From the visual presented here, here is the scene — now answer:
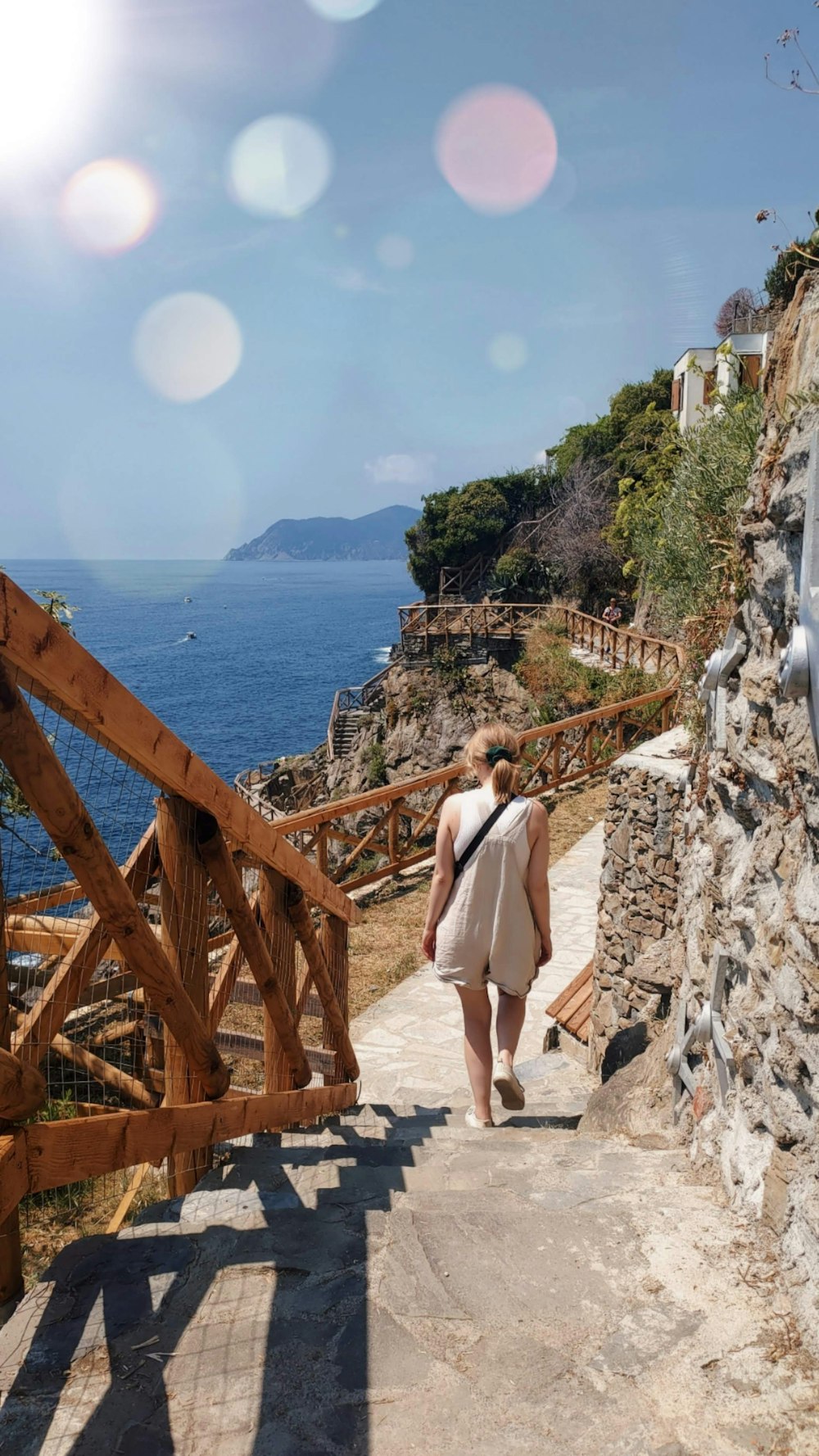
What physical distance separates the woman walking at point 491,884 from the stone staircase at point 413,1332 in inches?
44.5

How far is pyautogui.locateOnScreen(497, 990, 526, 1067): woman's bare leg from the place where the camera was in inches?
158

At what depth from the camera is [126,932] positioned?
212 cm

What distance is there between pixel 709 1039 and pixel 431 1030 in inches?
139

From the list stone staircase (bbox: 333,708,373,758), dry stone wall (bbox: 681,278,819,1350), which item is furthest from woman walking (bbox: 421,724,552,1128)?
stone staircase (bbox: 333,708,373,758)

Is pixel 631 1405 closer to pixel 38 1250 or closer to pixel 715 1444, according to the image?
pixel 715 1444

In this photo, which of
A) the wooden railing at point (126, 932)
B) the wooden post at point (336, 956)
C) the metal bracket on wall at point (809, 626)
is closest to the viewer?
the wooden railing at point (126, 932)

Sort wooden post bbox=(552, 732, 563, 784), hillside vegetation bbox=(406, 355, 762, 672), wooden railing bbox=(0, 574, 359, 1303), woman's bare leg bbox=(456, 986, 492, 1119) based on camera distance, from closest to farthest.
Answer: wooden railing bbox=(0, 574, 359, 1303) < woman's bare leg bbox=(456, 986, 492, 1119) < hillside vegetation bbox=(406, 355, 762, 672) < wooden post bbox=(552, 732, 563, 784)

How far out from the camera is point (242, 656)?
88.6 metres

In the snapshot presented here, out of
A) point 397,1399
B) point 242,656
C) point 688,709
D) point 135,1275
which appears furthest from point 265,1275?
point 242,656

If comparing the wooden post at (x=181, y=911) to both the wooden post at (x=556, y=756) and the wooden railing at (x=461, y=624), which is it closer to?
the wooden post at (x=556, y=756)

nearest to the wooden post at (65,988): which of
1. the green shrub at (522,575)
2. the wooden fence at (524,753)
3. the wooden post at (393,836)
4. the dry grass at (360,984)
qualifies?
the dry grass at (360,984)

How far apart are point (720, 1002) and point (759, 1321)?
104 centimetres

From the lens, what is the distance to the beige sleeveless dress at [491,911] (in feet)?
12.2

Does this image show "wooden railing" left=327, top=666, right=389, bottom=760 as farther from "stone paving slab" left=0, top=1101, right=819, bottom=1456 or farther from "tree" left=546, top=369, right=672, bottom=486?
"stone paving slab" left=0, top=1101, right=819, bottom=1456
